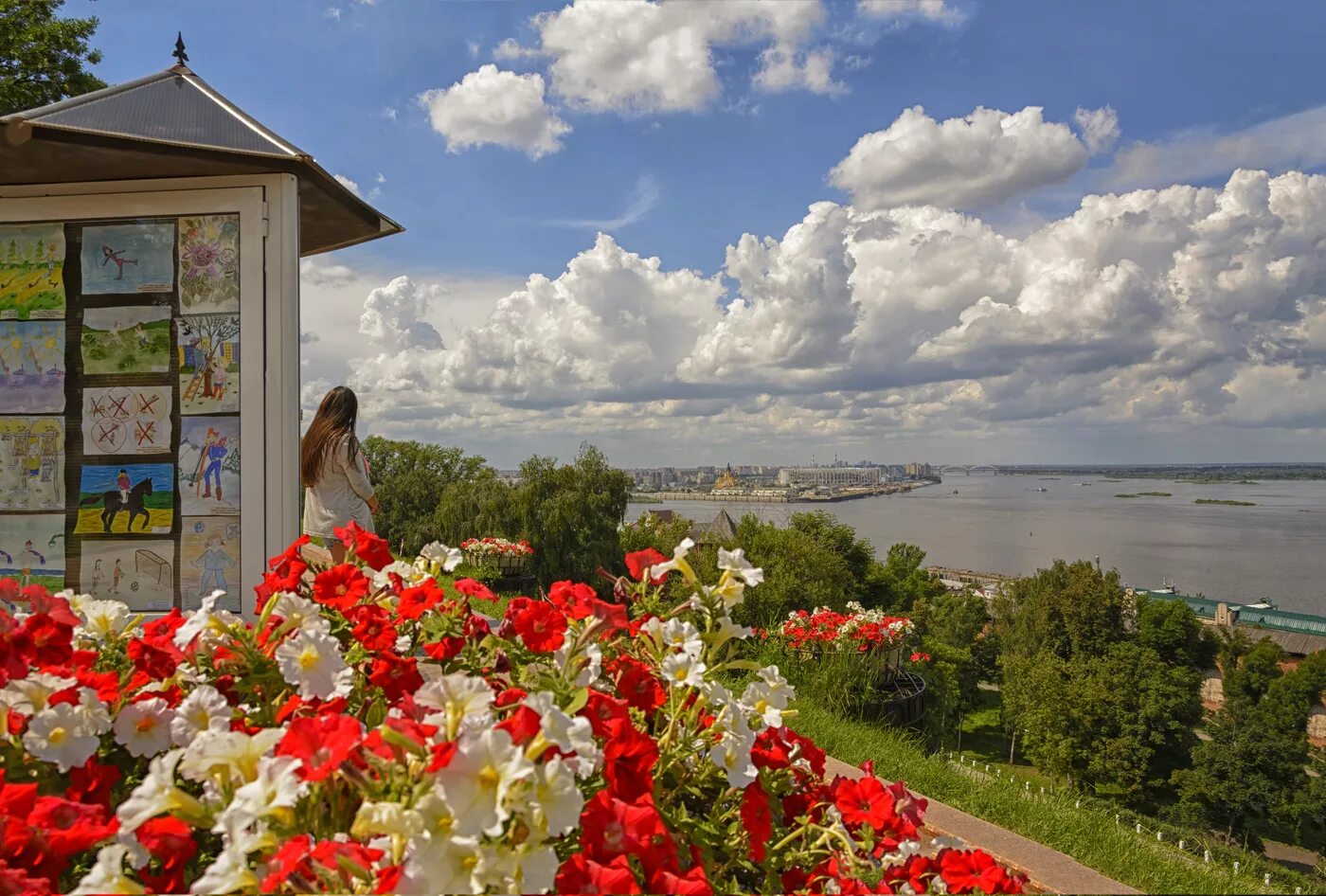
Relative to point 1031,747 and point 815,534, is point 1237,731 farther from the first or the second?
point 815,534

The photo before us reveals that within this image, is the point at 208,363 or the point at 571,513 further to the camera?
the point at 571,513

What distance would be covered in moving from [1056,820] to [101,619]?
10.8ft

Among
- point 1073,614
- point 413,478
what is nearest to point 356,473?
point 413,478

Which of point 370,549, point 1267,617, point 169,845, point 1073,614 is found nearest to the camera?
point 169,845

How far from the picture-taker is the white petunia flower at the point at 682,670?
1.33 metres

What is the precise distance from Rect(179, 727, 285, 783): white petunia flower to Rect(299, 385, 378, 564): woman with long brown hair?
343 cm

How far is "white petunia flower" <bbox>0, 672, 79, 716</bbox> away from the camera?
3.92ft

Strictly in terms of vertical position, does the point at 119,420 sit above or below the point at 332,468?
above

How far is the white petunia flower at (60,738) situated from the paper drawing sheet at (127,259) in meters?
2.76

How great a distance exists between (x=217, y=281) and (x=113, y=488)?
100 cm

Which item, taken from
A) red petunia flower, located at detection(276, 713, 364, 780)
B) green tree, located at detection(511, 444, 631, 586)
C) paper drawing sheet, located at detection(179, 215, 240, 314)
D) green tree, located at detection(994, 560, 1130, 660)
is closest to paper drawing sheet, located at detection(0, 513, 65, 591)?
paper drawing sheet, located at detection(179, 215, 240, 314)

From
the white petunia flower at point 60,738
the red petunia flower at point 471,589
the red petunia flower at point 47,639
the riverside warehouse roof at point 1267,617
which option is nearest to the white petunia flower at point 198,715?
the white petunia flower at point 60,738

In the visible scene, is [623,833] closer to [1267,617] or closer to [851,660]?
[851,660]

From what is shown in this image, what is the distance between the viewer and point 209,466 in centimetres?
342
